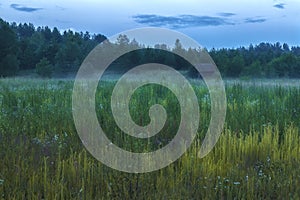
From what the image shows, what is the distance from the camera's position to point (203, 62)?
2731cm

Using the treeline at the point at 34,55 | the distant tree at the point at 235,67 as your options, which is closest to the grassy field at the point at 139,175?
the distant tree at the point at 235,67

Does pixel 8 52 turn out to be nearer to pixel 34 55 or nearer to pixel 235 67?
pixel 34 55

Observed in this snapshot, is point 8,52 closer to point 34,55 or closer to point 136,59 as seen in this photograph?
point 34,55

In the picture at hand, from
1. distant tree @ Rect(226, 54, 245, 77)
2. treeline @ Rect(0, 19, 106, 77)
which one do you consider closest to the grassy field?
distant tree @ Rect(226, 54, 245, 77)

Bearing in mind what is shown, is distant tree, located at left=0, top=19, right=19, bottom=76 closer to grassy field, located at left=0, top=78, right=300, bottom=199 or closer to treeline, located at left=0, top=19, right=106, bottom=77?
treeline, located at left=0, top=19, right=106, bottom=77

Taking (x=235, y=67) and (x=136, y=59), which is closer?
(x=235, y=67)

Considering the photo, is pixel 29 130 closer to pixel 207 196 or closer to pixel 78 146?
pixel 78 146

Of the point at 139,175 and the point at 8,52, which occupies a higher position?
the point at 8,52

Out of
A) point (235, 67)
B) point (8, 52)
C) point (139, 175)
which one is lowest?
point (139, 175)

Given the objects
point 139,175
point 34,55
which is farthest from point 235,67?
point 139,175

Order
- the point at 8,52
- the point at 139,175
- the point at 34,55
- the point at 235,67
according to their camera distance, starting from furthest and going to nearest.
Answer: the point at 34,55 < the point at 8,52 < the point at 235,67 < the point at 139,175

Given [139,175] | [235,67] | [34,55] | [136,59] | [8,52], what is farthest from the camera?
[34,55]

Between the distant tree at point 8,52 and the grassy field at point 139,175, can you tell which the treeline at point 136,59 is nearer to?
the distant tree at point 8,52

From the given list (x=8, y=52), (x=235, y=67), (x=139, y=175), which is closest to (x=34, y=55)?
(x=8, y=52)
